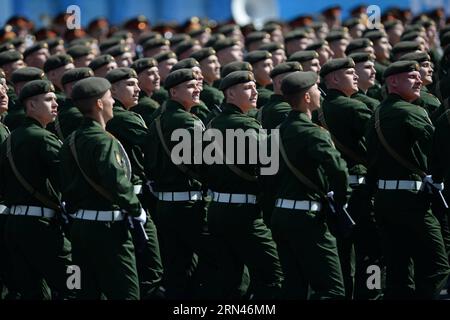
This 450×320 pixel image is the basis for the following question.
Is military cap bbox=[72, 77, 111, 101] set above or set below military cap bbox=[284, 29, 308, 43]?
below

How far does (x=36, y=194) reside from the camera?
30.0ft

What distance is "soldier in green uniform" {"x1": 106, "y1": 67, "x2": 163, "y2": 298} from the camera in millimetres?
9633

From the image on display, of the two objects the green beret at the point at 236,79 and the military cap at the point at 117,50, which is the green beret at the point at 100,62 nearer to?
the military cap at the point at 117,50

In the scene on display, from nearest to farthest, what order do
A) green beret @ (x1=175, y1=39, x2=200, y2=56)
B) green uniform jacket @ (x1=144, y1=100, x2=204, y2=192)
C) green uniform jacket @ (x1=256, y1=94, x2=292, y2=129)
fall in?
green uniform jacket @ (x1=144, y1=100, x2=204, y2=192) → green uniform jacket @ (x1=256, y1=94, x2=292, y2=129) → green beret @ (x1=175, y1=39, x2=200, y2=56)

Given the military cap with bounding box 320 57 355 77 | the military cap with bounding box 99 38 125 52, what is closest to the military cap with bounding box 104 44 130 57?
the military cap with bounding box 99 38 125 52

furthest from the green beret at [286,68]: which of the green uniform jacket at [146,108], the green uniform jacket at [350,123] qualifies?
the green uniform jacket at [146,108]

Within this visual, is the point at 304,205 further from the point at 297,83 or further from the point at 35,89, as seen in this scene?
the point at 35,89

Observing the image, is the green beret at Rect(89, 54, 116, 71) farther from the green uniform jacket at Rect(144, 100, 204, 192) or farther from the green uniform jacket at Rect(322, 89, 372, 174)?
the green uniform jacket at Rect(322, 89, 372, 174)

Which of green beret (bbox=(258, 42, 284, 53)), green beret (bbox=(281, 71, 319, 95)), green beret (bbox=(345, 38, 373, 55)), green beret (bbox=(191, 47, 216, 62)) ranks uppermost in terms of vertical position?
green beret (bbox=(258, 42, 284, 53))

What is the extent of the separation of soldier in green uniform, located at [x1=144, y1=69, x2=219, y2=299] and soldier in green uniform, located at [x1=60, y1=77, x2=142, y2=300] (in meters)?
1.24

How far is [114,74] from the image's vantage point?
413 inches

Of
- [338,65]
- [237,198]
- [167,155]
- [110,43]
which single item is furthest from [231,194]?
[110,43]

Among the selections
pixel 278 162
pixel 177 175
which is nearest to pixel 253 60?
pixel 177 175

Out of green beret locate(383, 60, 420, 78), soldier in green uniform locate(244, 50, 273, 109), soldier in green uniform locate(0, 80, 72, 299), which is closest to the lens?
soldier in green uniform locate(0, 80, 72, 299)
